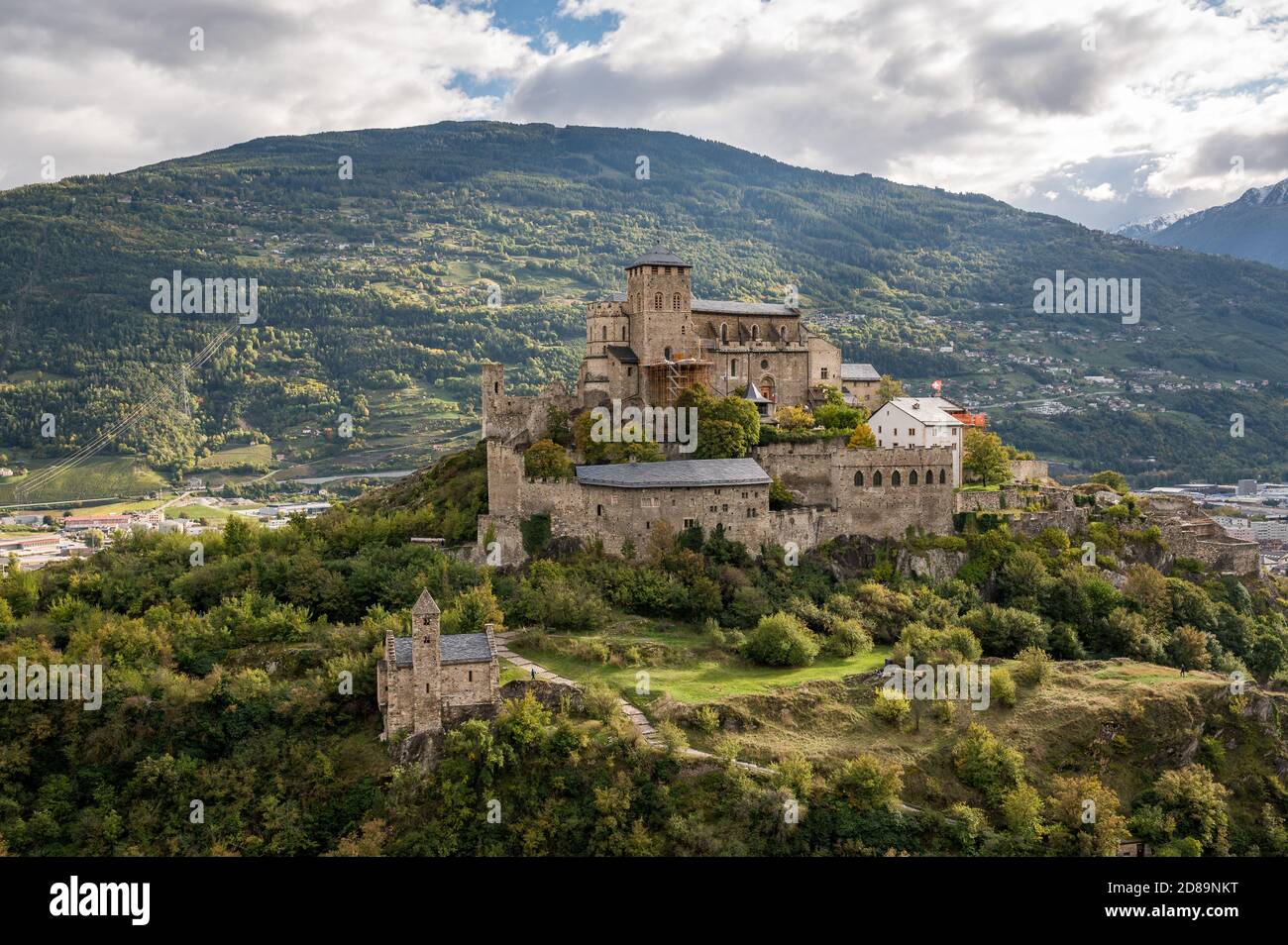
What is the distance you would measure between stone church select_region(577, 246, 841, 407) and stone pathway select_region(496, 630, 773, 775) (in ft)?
66.6

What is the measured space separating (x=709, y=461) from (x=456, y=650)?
812 inches

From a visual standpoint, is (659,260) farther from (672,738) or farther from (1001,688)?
(672,738)

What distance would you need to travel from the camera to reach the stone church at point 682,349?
193 feet

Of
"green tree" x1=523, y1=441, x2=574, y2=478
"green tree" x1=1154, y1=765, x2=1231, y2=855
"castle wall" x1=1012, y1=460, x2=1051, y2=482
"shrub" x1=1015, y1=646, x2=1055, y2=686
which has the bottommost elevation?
"green tree" x1=1154, y1=765, x2=1231, y2=855

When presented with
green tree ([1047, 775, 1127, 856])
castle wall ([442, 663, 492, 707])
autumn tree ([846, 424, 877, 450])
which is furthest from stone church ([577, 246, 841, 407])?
green tree ([1047, 775, 1127, 856])

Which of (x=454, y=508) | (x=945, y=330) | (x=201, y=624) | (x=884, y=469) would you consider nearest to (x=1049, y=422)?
(x=945, y=330)

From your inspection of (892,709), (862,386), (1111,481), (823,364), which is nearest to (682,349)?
(823,364)

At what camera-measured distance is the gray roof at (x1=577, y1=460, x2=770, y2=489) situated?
49875 mm

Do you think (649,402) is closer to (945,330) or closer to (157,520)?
(157,520)

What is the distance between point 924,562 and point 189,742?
34.9 meters

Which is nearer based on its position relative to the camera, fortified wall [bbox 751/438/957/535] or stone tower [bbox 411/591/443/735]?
stone tower [bbox 411/591/443/735]

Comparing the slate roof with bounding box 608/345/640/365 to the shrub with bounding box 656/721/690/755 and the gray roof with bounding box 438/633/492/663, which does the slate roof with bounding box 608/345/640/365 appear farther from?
the shrub with bounding box 656/721/690/755

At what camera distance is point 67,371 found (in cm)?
13325

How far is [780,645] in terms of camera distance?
4328 cm
